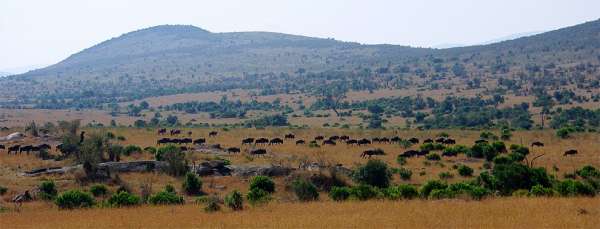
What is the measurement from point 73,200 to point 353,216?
11.6 meters

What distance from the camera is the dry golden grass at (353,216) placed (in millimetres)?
17188

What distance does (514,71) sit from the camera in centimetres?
14138

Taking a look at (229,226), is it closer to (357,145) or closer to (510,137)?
(357,145)

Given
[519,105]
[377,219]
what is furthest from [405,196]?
[519,105]

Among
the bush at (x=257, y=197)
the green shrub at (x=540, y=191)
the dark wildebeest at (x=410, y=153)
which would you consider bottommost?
the dark wildebeest at (x=410, y=153)

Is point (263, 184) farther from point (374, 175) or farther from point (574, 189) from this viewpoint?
point (574, 189)

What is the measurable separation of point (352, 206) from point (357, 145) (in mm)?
30472

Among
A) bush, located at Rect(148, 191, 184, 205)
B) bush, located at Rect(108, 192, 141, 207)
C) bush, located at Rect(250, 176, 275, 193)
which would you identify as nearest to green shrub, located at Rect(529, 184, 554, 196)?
bush, located at Rect(250, 176, 275, 193)

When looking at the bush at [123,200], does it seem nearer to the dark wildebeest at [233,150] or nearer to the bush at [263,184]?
the bush at [263,184]

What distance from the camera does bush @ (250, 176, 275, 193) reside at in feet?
96.5

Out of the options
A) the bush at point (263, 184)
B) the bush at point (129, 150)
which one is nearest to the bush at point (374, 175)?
the bush at point (263, 184)

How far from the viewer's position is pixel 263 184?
29547 mm

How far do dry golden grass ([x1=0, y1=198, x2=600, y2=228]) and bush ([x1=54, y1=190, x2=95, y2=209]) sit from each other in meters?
1.33

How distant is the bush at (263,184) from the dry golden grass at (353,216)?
671 centimetres
